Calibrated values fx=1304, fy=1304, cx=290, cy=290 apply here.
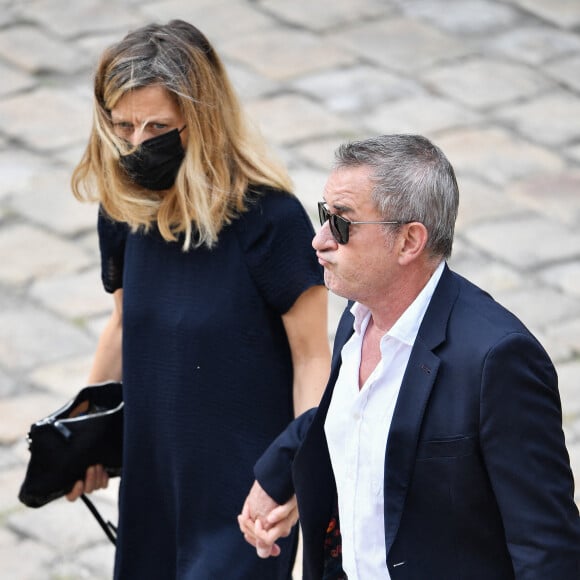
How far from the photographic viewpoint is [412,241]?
2258 millimetres

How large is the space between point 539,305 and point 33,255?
2297mm

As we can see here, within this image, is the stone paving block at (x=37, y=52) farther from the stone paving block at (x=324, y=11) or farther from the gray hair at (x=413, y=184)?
the gray hair at (x=413, y=184)

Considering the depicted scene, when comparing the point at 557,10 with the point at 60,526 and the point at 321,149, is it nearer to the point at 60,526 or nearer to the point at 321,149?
the point at 321,149

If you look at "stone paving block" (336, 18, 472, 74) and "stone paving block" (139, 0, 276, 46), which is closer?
"stone paving block" (336, 18, 472, 74)

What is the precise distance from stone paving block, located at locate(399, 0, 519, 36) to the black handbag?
516 cm

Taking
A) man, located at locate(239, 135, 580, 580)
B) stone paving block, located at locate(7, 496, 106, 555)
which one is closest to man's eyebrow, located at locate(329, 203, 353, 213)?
man, located at locate(239, 135, 580, 580)

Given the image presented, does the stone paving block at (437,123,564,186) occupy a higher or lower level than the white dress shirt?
lower

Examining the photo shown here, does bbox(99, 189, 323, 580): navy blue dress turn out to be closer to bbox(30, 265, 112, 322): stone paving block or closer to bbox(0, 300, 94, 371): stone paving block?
bbox(0, 300, 94, 371): stone paving block

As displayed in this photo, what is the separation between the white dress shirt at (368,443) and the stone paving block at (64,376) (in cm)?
285

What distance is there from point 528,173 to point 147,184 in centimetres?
389

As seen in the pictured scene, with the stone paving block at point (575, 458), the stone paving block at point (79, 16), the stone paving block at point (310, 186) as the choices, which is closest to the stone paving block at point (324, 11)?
the stone paving block at point (79, 16)

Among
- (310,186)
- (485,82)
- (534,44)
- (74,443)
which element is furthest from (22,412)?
(534,44)

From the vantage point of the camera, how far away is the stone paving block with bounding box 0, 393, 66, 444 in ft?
16.0

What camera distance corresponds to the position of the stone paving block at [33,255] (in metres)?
5.89
